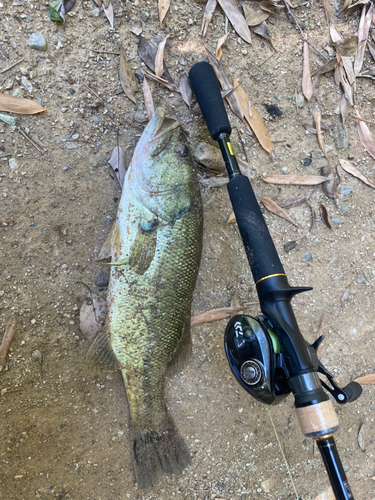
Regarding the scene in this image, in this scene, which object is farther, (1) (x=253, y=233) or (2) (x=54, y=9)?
(2) (x=54, y=9)

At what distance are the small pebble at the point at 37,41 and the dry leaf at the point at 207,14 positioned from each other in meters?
1.24

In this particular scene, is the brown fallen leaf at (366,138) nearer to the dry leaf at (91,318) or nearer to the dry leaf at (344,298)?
the dry leaf at (344,298)

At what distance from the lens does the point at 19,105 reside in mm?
2441

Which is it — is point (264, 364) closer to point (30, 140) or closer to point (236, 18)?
point (30, 140)

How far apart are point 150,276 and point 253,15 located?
2.43 meters

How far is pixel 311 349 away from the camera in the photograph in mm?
1823

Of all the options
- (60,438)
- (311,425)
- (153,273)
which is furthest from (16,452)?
(311,425)

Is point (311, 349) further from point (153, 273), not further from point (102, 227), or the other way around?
point (102, 227)

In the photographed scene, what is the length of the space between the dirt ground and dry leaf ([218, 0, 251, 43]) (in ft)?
0.17

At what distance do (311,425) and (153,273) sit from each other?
122 centimetres

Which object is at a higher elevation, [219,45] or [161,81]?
[219,45]

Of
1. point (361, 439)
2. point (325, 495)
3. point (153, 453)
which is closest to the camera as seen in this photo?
point (153, 453)

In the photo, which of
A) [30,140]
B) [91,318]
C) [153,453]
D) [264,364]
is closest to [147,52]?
[30,140]

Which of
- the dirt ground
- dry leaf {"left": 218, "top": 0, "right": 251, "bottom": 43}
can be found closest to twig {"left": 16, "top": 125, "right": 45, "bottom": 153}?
A: the dirt ground
